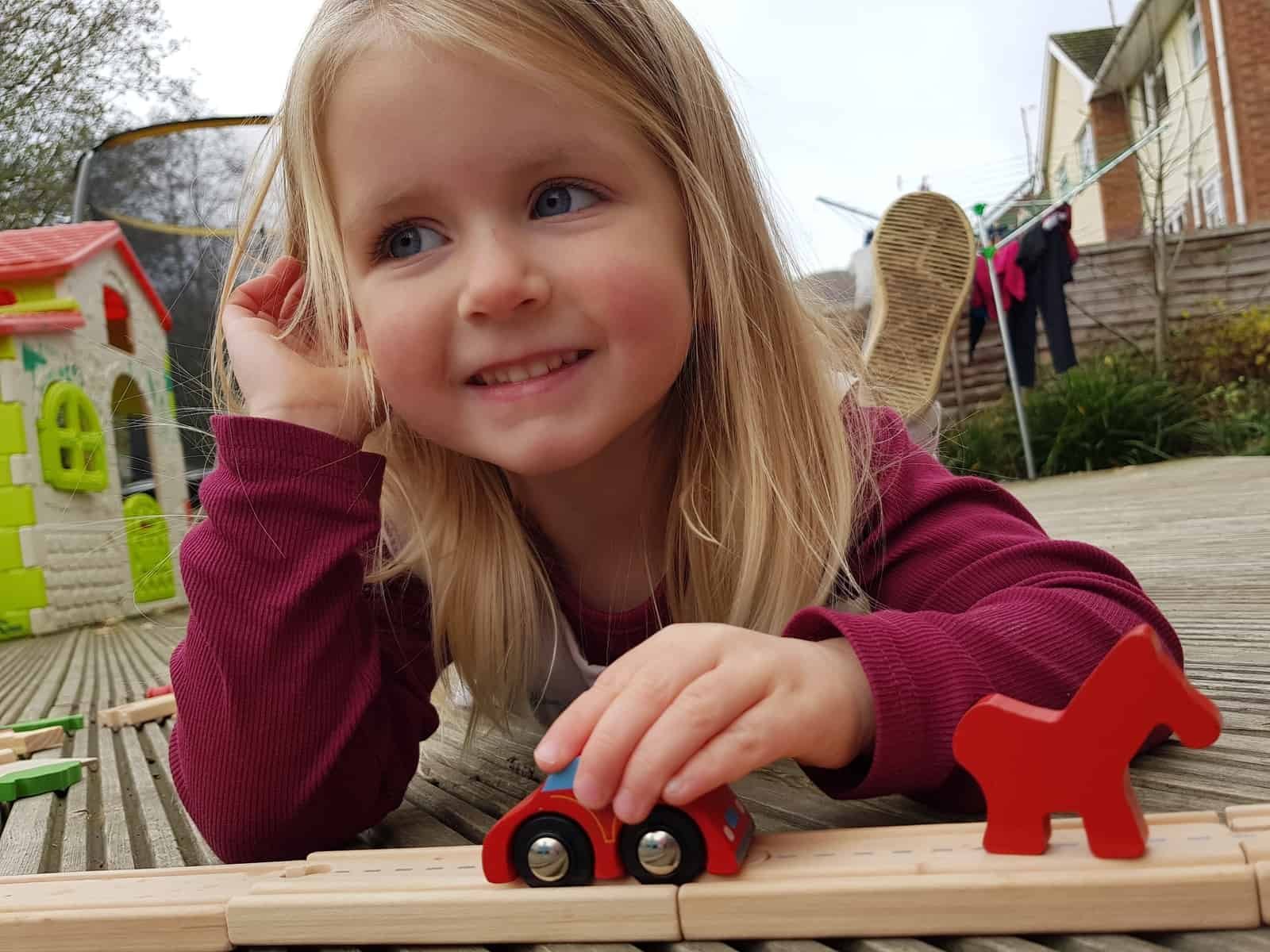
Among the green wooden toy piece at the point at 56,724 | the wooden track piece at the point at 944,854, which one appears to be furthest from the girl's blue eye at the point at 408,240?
the green wooden toy piece at the point at 56,724

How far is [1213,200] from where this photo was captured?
37.4 feet

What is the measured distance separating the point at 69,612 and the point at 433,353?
4.20 metres

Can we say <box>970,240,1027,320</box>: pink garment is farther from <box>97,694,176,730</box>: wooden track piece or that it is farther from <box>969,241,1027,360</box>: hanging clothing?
<box>97,694,176,730</box>: wooden track piece

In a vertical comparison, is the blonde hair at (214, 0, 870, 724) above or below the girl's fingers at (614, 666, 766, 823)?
above

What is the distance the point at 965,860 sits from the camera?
52 cm

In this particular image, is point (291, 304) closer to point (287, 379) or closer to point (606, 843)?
point (287, 379)

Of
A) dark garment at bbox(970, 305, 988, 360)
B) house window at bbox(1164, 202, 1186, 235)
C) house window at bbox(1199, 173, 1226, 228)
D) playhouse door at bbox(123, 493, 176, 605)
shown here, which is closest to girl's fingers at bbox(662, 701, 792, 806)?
playhouse door at bbox(123, 493, 176, 605)

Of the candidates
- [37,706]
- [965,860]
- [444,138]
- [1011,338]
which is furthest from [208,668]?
[1011,338]

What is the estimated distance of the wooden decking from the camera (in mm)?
664

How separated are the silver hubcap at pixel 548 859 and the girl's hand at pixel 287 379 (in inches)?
20.0

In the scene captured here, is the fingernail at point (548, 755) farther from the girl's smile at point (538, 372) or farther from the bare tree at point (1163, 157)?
the bare tree at point (1163, 157)

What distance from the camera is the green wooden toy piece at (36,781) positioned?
1.05 m

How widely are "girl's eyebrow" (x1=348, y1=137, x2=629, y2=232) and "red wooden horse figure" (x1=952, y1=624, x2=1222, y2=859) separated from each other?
51 centimetres

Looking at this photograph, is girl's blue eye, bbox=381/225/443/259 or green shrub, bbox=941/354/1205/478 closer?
girl's blue eye, bbox=381/225/443/259
